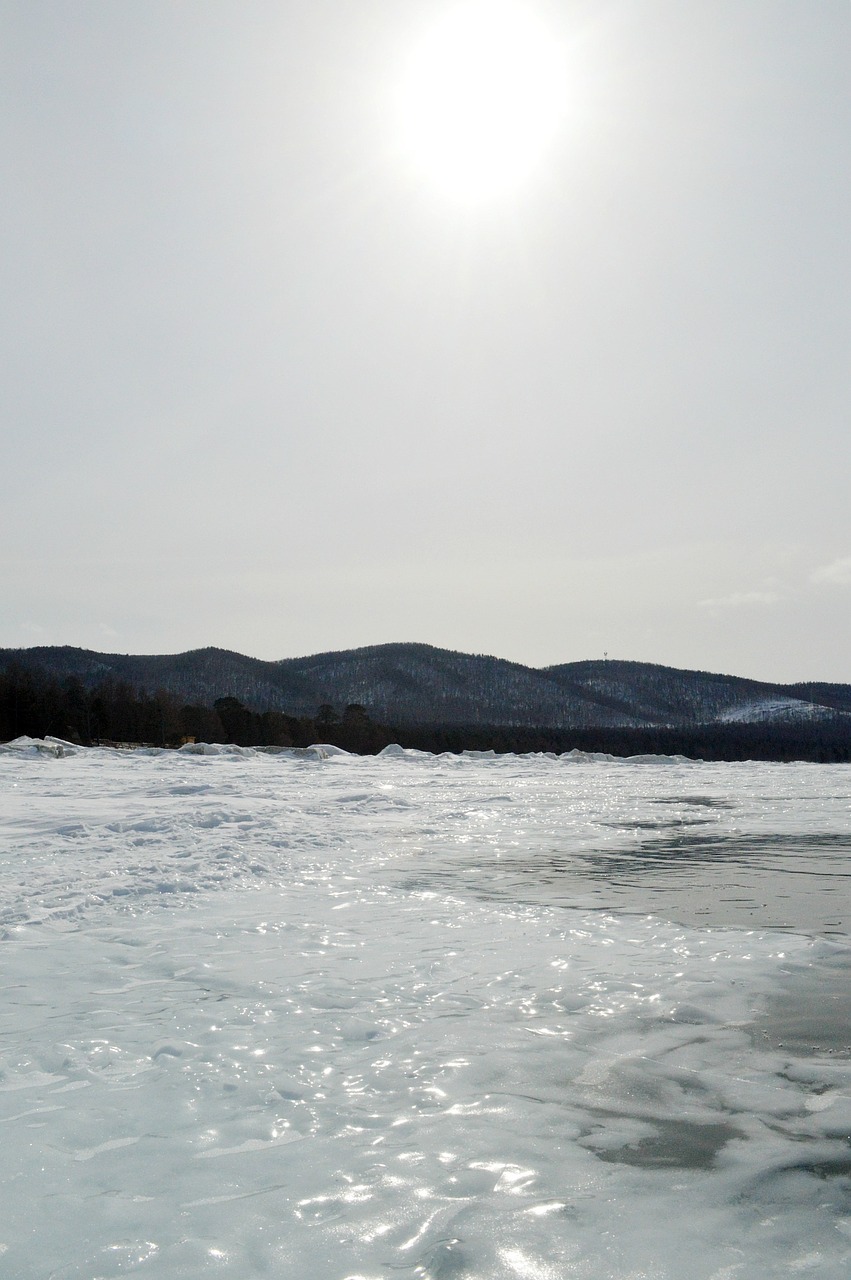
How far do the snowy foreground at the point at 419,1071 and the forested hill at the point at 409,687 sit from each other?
127522 mm

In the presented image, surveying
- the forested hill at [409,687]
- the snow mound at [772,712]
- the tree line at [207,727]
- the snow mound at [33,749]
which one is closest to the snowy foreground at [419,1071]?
the snow mound at [33,749]

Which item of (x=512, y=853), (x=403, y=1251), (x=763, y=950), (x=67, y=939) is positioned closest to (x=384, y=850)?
(x=512, y=853)

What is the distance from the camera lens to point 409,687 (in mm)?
170375

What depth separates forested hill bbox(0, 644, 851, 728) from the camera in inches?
5802

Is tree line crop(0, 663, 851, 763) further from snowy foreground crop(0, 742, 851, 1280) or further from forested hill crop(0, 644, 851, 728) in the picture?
forested hill crop(0, 644, 851, 728)

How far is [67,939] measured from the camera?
6.12 metres

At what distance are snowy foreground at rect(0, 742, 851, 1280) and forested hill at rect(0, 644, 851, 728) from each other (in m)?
128

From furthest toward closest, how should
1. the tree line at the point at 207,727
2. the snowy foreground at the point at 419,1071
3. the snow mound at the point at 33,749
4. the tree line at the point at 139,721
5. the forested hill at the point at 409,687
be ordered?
the forested hill at the point at 409,687 → the tree line at the point at 207,727 → the tree line at the point at 139,721 → the snow mound at the point at 33,749 → the snowy foreground at the point at 419,1071

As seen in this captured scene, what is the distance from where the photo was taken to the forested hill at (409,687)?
147 metres

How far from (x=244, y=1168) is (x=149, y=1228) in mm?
446

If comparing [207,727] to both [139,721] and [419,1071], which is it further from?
[419,1071]

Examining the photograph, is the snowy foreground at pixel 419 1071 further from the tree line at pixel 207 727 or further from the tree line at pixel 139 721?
the tree line at pixel 139 721

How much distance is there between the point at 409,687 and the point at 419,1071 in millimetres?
166834

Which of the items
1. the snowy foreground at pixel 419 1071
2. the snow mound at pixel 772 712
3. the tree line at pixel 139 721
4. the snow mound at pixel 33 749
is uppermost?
the snow mound at pixel 772 712
